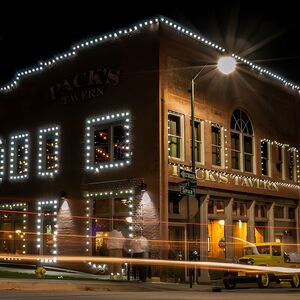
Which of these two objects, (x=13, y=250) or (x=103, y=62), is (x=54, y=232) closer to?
(x=13, y=250)

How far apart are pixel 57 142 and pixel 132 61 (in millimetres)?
5935

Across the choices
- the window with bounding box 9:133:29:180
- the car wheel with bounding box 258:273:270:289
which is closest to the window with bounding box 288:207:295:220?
the car wheel with bounding box 258:273:270:289

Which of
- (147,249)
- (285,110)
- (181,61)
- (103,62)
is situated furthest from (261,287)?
(285,110)

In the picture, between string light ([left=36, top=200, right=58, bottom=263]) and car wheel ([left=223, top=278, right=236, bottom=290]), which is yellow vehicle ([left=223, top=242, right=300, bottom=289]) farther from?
string light ([left=36, top=200, right=58, bottom=263])

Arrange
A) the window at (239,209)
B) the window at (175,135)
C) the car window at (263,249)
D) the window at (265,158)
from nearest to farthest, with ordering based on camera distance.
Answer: the car window at (263,249)
the window at (175,135)
the window at (239,209)
the window at (265,158)

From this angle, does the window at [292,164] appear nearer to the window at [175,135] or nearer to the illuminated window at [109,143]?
the window at [175,135]

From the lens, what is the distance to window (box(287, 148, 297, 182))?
3546cm

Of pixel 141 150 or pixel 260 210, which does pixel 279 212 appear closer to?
pixel 260 210

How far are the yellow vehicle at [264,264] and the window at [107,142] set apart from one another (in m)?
6.67

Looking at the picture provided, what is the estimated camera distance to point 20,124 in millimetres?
32719

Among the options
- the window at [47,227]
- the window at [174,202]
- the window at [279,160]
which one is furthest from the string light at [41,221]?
the window at [279,160]

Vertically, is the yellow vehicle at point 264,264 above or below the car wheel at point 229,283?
above

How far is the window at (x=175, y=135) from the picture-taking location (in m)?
27.2

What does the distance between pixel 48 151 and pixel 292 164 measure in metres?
14.2
